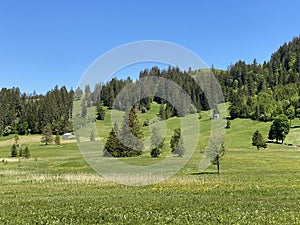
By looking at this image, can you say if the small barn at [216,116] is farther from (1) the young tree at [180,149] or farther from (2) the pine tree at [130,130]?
(2) the pine tree at [130,130]

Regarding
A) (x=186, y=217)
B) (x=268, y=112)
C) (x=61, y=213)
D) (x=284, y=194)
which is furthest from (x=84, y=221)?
(x=268, y=112)

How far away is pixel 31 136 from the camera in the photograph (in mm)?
193250

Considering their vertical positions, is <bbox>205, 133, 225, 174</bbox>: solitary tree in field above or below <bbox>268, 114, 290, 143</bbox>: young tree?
below

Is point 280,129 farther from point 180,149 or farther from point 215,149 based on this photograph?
point 215,149

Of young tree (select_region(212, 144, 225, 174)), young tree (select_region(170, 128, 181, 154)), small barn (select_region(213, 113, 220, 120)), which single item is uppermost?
small barn (select_region(213, 113, 220, 120))

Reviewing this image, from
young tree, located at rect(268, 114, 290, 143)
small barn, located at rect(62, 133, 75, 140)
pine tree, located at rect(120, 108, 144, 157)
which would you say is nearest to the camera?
pine tree, located at rect(120, 108, 144, 157)

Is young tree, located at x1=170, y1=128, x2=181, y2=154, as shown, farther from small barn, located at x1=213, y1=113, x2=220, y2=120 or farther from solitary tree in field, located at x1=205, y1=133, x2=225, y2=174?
small barn, located at x1=213, y1=113, x2=220, y2=120

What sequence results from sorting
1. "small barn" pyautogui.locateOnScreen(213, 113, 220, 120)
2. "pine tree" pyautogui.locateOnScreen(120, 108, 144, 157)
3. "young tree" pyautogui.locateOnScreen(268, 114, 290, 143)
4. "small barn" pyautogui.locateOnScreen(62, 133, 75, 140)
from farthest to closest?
"small barn" pyautogui.locateOnScreen(62, 133, 75, 140)
"small barn" pyautogui.locateOnScreen(213, 113, 220, 120)
"young tree" pyautogui.locateOnScreen(268, 114, 290, 143)
"pine tree" pyautogui.locateOnScreen(120, 108, 144, 157)

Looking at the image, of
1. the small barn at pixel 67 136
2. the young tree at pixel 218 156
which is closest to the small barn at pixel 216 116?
the small barn at pixel 67 136

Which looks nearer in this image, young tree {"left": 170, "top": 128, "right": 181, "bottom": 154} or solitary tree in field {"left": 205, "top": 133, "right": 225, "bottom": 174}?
solitary tree in field {"left": 205, "top": 133, "right": 225, "bottom": 174}

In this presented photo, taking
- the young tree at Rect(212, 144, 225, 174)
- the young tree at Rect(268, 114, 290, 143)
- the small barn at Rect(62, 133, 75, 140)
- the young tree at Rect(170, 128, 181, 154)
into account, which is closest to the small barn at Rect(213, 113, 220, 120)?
the young tree at Rect(268, 114, 290, 143)

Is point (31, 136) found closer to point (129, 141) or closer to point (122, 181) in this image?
point (129, 141)

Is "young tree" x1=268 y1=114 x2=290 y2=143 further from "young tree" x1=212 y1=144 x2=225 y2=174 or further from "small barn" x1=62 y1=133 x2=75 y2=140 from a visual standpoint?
"small barn" x1=62 y1=133 x2=75 y2=140

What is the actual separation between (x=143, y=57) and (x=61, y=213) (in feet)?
50.5
